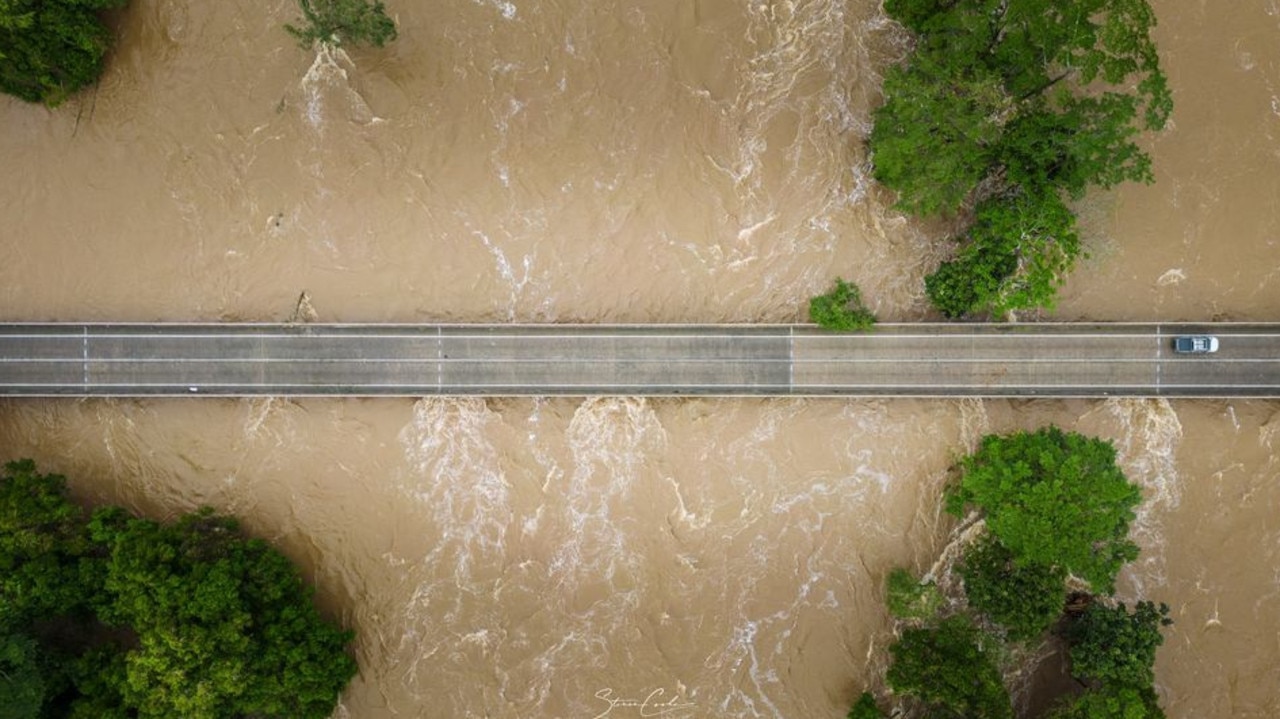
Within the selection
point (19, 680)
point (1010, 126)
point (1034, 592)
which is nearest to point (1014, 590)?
point (1034, 592)

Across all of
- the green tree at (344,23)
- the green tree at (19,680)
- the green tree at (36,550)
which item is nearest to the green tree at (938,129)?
the green tree at (344,23)

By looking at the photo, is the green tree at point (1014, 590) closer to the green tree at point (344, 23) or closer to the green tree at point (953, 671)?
the green tree at point (953, 671)

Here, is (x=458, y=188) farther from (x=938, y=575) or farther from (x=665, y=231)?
(x=938, y=575)

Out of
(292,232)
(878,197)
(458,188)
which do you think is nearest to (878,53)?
(878,197)

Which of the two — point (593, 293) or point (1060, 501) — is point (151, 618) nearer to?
point (593, 293)

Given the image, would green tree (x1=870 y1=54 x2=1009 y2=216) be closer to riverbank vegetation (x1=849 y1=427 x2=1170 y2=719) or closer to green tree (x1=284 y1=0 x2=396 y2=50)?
riverbank vegetation (x1=849 y1=427 x2=1170 y2=719)
